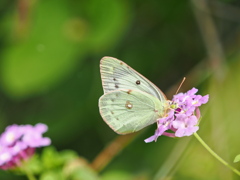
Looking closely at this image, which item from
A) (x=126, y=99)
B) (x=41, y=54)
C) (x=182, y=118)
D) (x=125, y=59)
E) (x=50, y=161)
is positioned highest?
(x=125, y=59)

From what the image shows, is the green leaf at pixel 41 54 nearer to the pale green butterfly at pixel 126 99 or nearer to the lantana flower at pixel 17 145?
the lantana flower at pixel 17 145

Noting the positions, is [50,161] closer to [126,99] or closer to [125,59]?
[126,99]

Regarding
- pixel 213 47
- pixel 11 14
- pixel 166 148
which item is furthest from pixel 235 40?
pixel 11 14

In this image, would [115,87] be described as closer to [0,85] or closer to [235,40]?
[235,40]

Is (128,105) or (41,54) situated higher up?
(41,54)

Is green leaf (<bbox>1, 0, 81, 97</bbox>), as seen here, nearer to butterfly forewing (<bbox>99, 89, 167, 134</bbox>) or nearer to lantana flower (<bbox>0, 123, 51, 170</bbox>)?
lantana flower (<bbox>0, 123, 51, 170</bbox>)

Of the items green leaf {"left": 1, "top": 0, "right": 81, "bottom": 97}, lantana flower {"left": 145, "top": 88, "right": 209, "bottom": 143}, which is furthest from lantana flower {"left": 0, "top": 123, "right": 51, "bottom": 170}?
green leaf {"left": 1, "top": 0, "right": 81, "bottom": 97}

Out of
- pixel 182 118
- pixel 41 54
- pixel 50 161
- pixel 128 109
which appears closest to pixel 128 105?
pixel 128 109

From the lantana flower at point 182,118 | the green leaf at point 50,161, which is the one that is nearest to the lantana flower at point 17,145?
the green leaf at point 50,161

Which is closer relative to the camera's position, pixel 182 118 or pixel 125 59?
pixel 182 118
